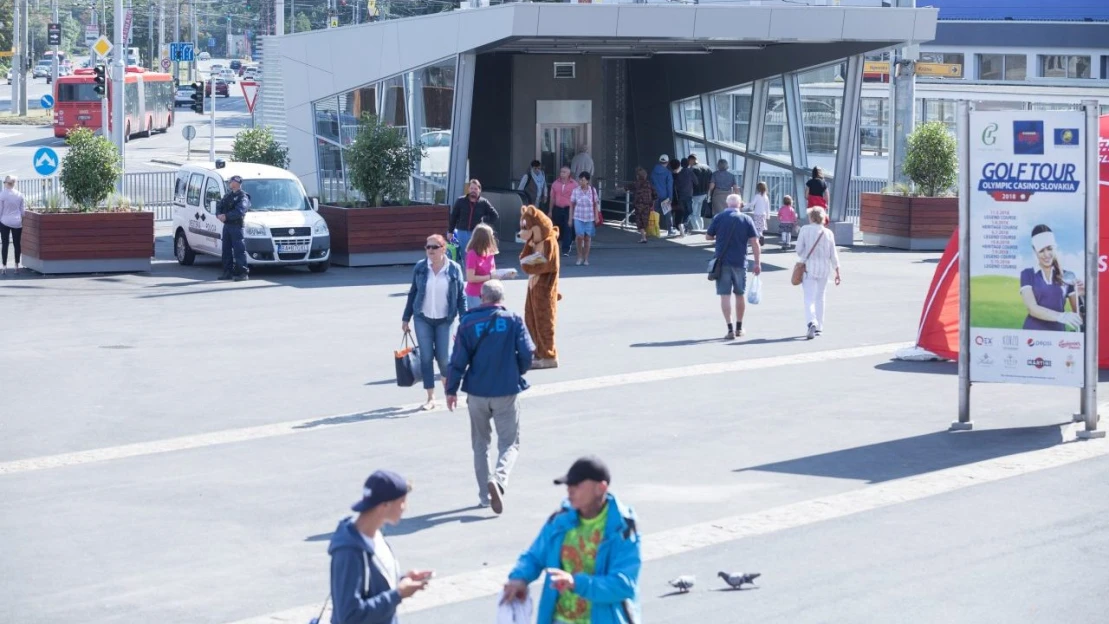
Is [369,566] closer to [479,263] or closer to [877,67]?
[479,263]

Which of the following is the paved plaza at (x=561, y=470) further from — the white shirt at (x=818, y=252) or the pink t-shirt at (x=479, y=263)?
the pink t-shirt at (x=479, y=263)

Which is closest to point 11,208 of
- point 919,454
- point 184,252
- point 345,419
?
point 184,252

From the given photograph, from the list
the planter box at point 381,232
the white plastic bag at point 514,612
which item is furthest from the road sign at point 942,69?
the white plastic bag at point 514,612

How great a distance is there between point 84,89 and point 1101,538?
5870 centimetres

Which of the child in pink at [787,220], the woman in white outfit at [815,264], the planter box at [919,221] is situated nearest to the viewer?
the woman in white outfit at [815,264]

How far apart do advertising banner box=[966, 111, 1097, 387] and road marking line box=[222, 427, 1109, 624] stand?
3.01 feet

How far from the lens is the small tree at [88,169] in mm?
24578

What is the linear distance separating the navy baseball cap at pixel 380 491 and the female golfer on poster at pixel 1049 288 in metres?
8.51

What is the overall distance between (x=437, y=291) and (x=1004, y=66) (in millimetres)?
55151

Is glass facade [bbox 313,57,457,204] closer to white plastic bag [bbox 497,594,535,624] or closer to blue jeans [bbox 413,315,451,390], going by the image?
blue jeans [bbox 413,315,451,390]

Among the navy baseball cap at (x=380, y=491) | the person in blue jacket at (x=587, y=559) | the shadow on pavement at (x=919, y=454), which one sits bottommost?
the shadow on pavement at (x=919, y=454)

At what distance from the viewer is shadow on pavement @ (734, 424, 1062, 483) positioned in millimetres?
11102

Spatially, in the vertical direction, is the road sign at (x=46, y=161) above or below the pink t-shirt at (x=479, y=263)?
above

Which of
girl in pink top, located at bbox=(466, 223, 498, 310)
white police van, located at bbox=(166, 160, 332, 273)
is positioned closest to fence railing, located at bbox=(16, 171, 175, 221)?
white police van, located at bbox=(166, 160, 332, 273)
